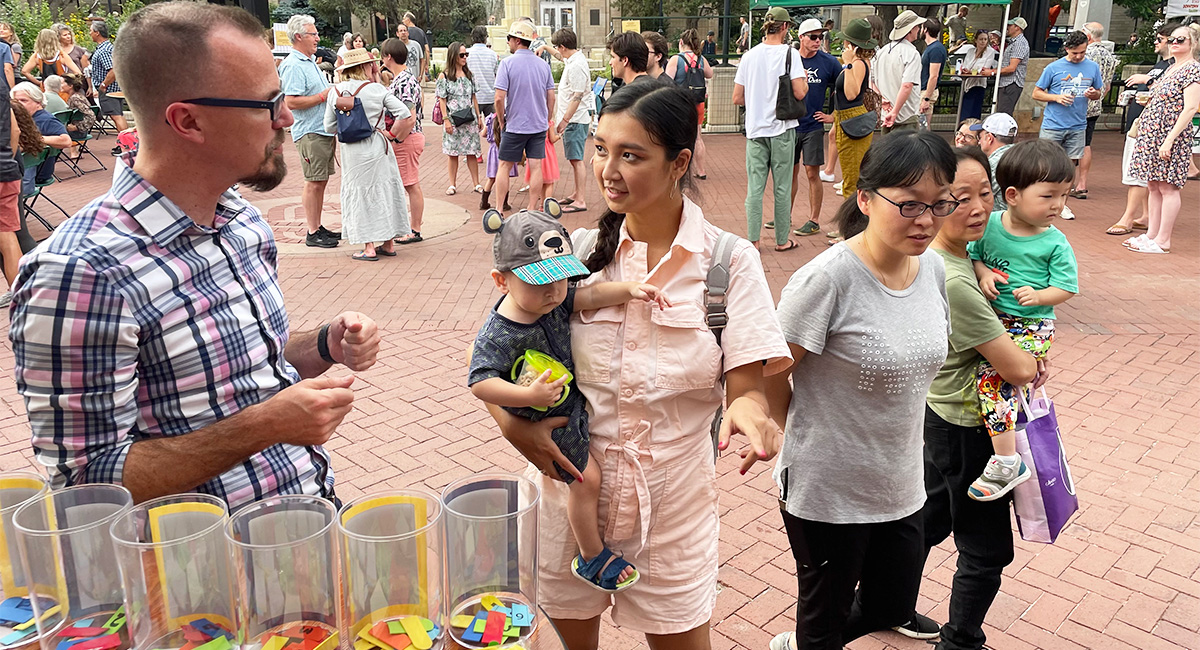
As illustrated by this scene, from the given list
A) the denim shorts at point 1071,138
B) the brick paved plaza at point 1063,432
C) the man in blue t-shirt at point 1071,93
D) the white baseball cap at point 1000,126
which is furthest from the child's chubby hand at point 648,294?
the denim shorts at point 1071,138

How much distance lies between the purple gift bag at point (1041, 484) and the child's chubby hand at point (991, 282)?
0.36 m

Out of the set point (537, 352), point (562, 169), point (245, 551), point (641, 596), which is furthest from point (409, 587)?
point (562, 169)

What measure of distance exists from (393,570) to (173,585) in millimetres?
362

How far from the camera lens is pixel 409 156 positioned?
881 centimetres

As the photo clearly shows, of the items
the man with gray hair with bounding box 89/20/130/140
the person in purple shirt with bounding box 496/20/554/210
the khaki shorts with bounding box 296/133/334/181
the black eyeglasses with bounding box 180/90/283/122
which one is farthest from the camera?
the man with gray hair with bounding box 89/20/130/140

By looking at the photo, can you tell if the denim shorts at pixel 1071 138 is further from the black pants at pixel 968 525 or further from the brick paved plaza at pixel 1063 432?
the black pants at pixel 968 525

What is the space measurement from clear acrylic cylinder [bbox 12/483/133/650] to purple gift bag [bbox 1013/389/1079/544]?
2653 mm

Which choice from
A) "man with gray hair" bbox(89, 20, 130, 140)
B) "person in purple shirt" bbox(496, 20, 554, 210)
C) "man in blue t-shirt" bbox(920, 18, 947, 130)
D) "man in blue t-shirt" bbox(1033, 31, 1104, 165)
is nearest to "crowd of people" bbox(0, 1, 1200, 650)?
"person in purple shirt" bbox(496, 20, 554, 210)

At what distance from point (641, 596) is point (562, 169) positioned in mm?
11400

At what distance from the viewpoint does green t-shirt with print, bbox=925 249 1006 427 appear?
111 inches

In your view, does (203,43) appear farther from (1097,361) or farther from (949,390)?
(1097,361)

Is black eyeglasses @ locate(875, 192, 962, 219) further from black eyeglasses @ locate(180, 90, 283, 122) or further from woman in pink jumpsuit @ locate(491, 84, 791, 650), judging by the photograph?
black eyeglasses @ locate(180, 90, 283, 122)

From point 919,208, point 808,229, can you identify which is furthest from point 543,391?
point 808,229

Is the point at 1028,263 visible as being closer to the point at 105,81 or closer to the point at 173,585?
the point at 173,585
